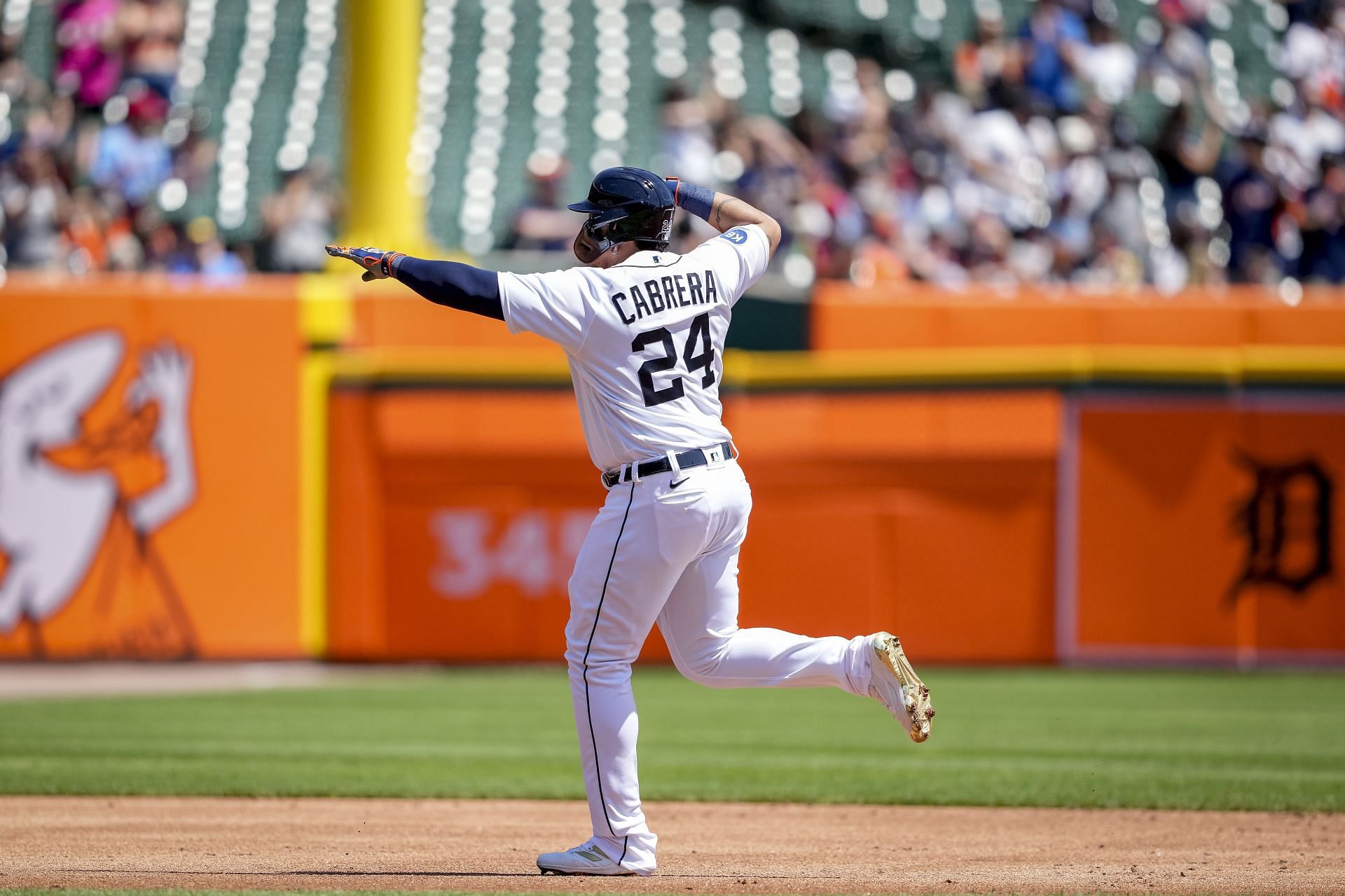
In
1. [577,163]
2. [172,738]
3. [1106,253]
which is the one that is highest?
[577,163]

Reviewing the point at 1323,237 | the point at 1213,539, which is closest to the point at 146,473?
the point at 1213,539

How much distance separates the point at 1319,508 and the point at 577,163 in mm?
8503

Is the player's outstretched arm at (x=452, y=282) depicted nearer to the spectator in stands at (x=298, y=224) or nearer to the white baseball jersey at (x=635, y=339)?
the white baseball jersey at (x=635, y=339)

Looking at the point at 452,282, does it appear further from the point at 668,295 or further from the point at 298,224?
the point at 298,224

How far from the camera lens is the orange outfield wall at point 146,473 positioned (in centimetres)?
1151

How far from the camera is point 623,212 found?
15.7 ft

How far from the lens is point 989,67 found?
16.2 metres

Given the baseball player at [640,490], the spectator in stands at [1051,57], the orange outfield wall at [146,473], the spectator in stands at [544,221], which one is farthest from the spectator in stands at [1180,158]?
the baseball player at [640,490]

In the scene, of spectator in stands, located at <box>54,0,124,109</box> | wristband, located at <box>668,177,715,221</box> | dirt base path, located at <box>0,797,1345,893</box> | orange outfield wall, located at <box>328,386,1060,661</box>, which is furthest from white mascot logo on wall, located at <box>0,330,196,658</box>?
wristband, located at <box>668,177,715,221</box>

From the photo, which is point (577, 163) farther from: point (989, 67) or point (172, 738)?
point (172, 738)

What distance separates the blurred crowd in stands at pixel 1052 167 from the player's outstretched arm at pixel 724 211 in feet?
28.2

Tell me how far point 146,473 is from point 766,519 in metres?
4.12

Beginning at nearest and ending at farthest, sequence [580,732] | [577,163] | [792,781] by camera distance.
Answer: [580,732] < [792,781] < [577,163]

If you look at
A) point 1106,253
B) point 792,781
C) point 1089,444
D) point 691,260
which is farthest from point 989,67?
point 691,260
